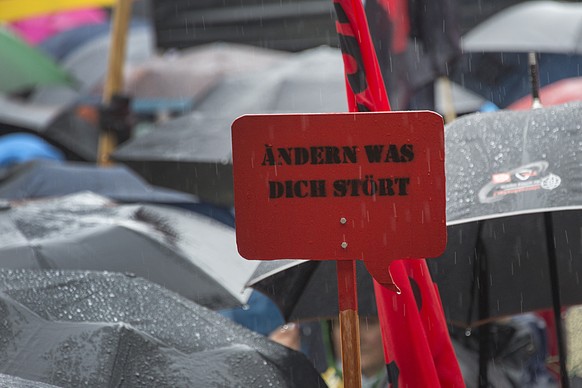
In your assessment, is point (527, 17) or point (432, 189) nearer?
point (432, 189)

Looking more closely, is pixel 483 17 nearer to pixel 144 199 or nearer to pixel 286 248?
pixel 144 199

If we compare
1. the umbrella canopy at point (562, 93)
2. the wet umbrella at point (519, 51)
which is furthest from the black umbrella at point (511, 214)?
the wet umbrella at point (519, 51)

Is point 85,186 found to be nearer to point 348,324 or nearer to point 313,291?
point 313,291

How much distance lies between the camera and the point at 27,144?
983cm

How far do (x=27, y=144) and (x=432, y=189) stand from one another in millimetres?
6965

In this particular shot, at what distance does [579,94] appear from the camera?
7301 millimetres

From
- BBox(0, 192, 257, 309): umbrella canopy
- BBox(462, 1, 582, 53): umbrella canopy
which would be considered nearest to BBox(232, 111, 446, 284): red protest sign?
BBox(0, 192, 257, 309): umbrella canopy

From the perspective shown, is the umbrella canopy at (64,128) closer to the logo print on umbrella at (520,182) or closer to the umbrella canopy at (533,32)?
the umbrella canopy at (533,32)

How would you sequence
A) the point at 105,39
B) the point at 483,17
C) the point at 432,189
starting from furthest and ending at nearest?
the point at 105,39, the point at 483,17, the point at 432,189

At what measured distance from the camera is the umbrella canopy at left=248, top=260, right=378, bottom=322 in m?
4.48


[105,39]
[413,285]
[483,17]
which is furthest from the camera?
[105,39]

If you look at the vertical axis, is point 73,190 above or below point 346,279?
below

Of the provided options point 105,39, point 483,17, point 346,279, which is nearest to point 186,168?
point 346,279

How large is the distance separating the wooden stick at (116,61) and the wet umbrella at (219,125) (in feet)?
2.10
